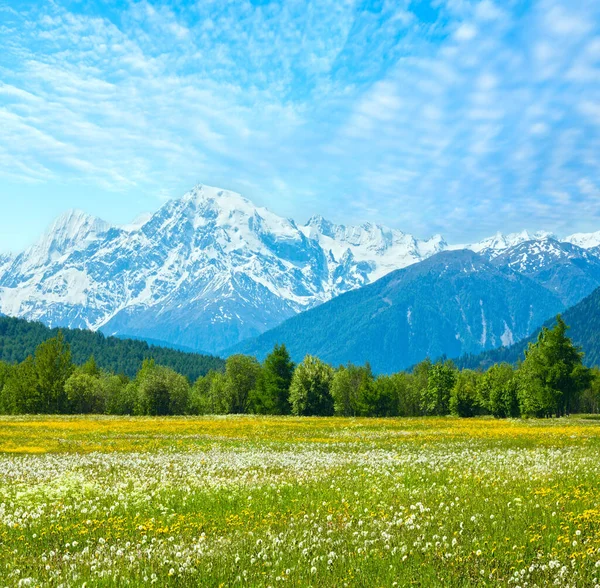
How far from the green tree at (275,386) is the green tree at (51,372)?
38499 millimetres

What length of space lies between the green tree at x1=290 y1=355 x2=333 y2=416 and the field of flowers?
3145 inches

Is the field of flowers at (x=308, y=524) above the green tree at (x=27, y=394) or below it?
below

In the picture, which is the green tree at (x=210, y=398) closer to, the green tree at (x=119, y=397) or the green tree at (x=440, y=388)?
the green tree at (x=119, y=397)

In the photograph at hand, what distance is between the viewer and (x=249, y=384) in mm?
130250

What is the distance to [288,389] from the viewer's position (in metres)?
110

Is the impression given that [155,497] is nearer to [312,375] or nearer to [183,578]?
[183,578]

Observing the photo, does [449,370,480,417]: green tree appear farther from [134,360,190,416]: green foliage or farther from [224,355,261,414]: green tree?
[134,360,190,416]: green foliage

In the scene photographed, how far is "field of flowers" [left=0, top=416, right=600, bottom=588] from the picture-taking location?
952 centimetres

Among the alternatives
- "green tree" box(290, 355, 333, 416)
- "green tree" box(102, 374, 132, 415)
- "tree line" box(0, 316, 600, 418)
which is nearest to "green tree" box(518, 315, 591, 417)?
"tree line" box(0, 316, 600, 418)

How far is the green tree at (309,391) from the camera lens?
4080 inches

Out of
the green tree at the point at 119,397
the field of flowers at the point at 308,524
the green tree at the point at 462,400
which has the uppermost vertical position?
the green tree at the point at 119,397

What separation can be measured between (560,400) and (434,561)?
71.2 meters

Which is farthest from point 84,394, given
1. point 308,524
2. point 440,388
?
point 308,524

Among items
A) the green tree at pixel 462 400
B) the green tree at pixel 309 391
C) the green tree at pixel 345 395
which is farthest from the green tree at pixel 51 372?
the green tree at pixel 462 400
